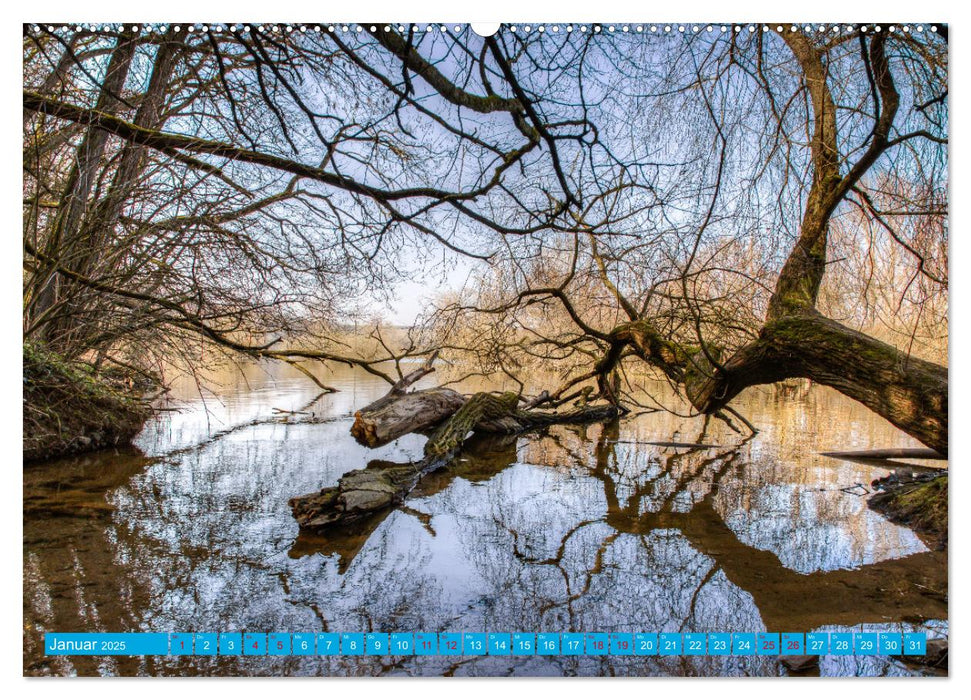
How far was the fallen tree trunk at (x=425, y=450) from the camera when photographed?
8.59 ft

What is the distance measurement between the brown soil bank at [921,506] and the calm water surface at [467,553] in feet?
0.29

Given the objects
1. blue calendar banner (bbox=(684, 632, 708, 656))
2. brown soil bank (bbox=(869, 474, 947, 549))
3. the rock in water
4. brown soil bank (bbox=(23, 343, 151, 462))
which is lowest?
the rock in water

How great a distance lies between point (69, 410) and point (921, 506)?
475cm

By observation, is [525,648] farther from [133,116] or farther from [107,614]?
[133,116]

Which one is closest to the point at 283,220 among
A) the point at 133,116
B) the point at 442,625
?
the point at 133,116

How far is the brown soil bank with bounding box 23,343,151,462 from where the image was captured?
2.70 m

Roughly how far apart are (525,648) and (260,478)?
6.59 ft

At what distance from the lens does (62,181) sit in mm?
2514

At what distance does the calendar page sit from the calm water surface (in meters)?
0.02

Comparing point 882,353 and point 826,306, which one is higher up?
point 826,306

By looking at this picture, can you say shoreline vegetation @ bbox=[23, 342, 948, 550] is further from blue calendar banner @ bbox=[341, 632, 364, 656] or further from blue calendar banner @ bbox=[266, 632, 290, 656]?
blue calendar banner @ bbox=[341, 632, 364, 656]

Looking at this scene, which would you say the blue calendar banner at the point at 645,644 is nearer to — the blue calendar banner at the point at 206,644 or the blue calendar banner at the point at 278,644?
the blue calendar banner at the point at 278,644

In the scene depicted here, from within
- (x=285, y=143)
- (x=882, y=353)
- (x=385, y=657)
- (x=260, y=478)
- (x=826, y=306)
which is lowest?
(x=385, y=657)

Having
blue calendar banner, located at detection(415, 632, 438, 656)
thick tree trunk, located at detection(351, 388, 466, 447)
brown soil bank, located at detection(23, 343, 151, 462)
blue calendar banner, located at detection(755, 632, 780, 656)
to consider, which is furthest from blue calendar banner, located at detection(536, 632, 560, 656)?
thick tree trunk, located at detection(351, 388, 466, 447)
